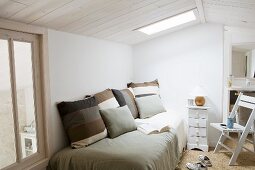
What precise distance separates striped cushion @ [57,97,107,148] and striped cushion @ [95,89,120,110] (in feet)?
1.29

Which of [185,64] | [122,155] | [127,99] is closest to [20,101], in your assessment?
[122,155]

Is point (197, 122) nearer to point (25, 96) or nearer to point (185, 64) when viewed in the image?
point (185, 64)

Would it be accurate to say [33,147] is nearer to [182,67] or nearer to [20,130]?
[20,130]

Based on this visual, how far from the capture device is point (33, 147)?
2.14m

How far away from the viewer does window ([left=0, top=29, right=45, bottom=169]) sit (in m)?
1.82

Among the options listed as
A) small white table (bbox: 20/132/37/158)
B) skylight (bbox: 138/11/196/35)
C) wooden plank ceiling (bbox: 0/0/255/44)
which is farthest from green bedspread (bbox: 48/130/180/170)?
skylight (bbox: 138/11/196/35)

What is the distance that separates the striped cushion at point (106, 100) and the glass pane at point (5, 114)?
1128 mm

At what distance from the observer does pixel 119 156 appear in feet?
6.68

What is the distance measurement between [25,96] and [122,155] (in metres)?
1.01

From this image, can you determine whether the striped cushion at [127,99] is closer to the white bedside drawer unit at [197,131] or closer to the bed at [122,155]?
the bed at [122,155]

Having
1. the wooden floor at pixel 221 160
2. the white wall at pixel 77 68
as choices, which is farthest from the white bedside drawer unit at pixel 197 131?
the white wall at pixel 77 68

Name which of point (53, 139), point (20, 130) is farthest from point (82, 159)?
point (20, 130)

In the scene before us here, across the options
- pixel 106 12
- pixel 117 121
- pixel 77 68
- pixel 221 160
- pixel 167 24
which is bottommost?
pixel 221 160

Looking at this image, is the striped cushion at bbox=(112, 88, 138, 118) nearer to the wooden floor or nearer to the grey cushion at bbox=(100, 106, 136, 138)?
the grey cushion at bbox=(100, 106, 136, 138)
